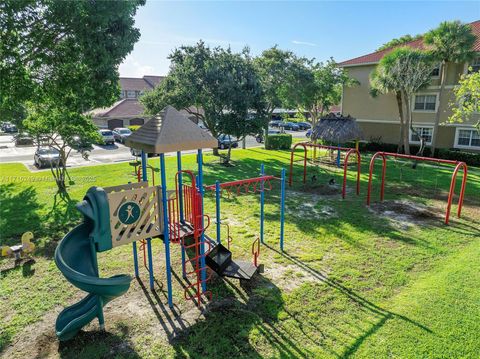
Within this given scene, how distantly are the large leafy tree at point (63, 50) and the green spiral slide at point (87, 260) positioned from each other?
7236 millimetres

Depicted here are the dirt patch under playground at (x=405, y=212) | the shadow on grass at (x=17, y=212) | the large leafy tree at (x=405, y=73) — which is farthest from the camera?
the large leafy tree at (x=405, y=73)

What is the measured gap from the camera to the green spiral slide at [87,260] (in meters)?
5.02

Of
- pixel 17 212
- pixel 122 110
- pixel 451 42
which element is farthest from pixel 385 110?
pixel 122 110

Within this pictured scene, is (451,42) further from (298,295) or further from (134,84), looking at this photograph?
(134,84)

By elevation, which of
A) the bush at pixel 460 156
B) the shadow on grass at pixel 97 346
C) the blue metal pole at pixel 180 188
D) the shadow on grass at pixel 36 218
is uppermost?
the blue metal pole at pixel 180 188

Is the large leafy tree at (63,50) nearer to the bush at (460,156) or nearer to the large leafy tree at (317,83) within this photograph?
the large leafy tree at (317,83)

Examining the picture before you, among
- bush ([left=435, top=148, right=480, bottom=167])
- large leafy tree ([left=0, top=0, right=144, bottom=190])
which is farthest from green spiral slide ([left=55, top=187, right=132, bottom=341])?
bush ([left=435, top=148, right=480, bottom=167])

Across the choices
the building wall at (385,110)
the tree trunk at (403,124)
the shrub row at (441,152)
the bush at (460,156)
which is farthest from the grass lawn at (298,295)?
the building wall at (385,110)

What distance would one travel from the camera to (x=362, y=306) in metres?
6.22

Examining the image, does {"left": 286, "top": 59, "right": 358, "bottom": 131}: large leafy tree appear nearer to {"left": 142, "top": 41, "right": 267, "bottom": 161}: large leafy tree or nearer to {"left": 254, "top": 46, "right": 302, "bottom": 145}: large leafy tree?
{"left": 254, "top": 46, "right": 302, "bottom": 145}: large leafy tree

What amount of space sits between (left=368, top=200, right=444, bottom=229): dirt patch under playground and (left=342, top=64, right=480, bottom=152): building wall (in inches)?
547

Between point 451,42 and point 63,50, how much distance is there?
2206cm

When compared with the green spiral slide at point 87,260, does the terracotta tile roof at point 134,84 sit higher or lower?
higher

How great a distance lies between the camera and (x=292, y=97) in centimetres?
2570
